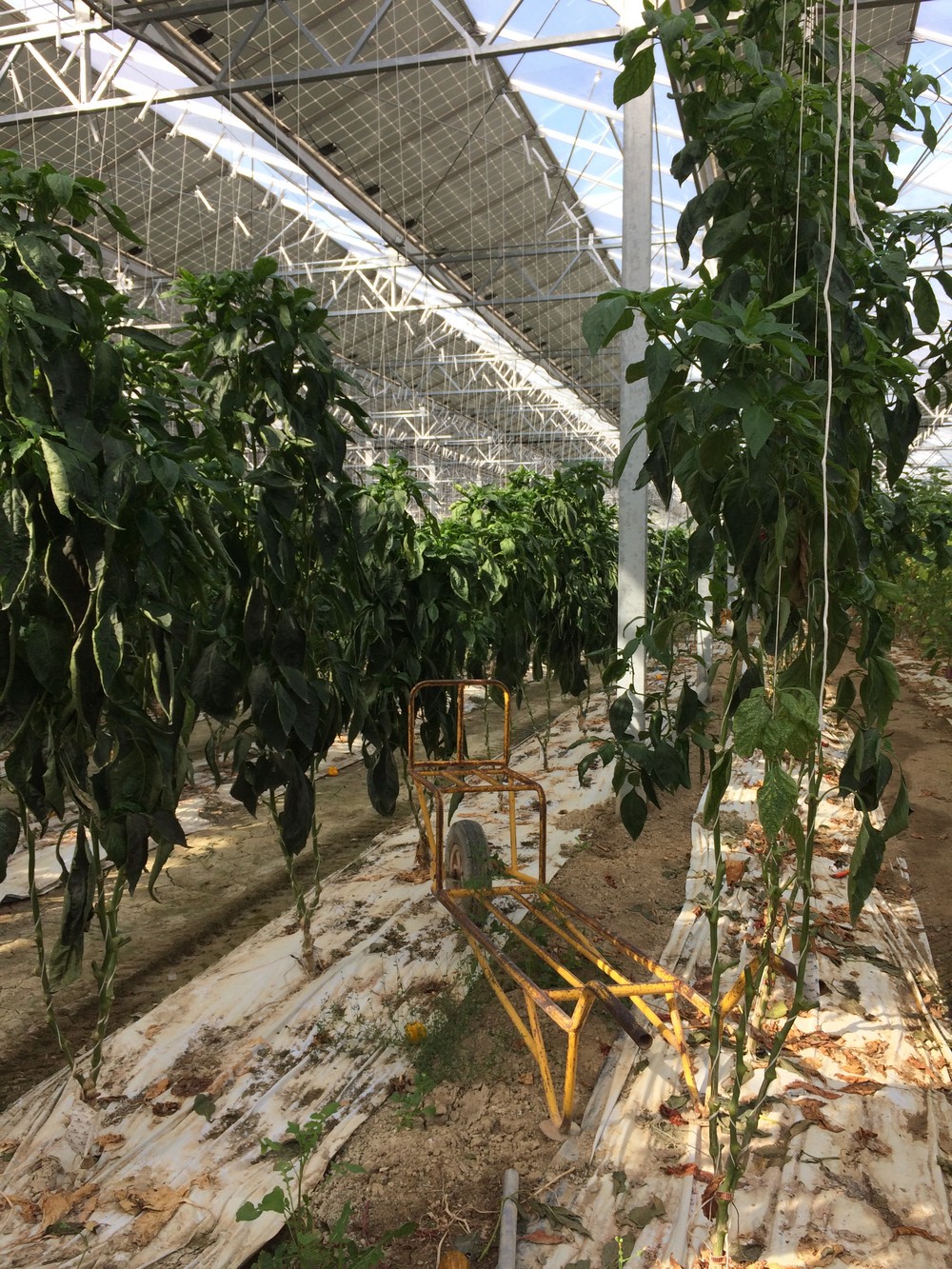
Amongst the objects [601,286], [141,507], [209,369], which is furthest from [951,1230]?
[601,286]

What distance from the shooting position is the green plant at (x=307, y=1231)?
2.09 m

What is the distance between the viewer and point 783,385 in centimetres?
186

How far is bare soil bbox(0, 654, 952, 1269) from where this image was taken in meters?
2.42

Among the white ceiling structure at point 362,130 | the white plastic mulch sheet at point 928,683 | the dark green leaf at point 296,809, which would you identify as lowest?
the white plastic mulch sheet at point 928,683

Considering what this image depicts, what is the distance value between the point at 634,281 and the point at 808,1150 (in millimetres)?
3720

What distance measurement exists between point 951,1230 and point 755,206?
93.5 inches

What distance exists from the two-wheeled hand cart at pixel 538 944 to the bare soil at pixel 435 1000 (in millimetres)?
157

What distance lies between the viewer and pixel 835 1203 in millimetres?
2303

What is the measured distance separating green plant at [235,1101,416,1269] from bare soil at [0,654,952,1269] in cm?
5

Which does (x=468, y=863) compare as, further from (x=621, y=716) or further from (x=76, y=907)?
(x=76, y=907)

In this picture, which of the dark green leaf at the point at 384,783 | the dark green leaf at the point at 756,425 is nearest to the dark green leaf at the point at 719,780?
the dark green leaf at the point at 756,425

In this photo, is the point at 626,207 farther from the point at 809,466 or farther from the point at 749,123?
the point at 809,466

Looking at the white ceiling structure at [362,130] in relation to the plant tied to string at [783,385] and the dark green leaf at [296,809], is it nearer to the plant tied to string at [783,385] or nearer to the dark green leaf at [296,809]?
the plant tied to string at [783,385]

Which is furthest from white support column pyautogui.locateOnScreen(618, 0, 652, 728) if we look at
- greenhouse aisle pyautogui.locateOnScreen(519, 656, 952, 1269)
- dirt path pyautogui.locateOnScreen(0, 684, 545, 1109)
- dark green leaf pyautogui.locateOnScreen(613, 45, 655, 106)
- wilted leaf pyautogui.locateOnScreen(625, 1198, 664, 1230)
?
wilted leaf pyautogui.locateOnScreen(625, 1198, 664, 1230)
